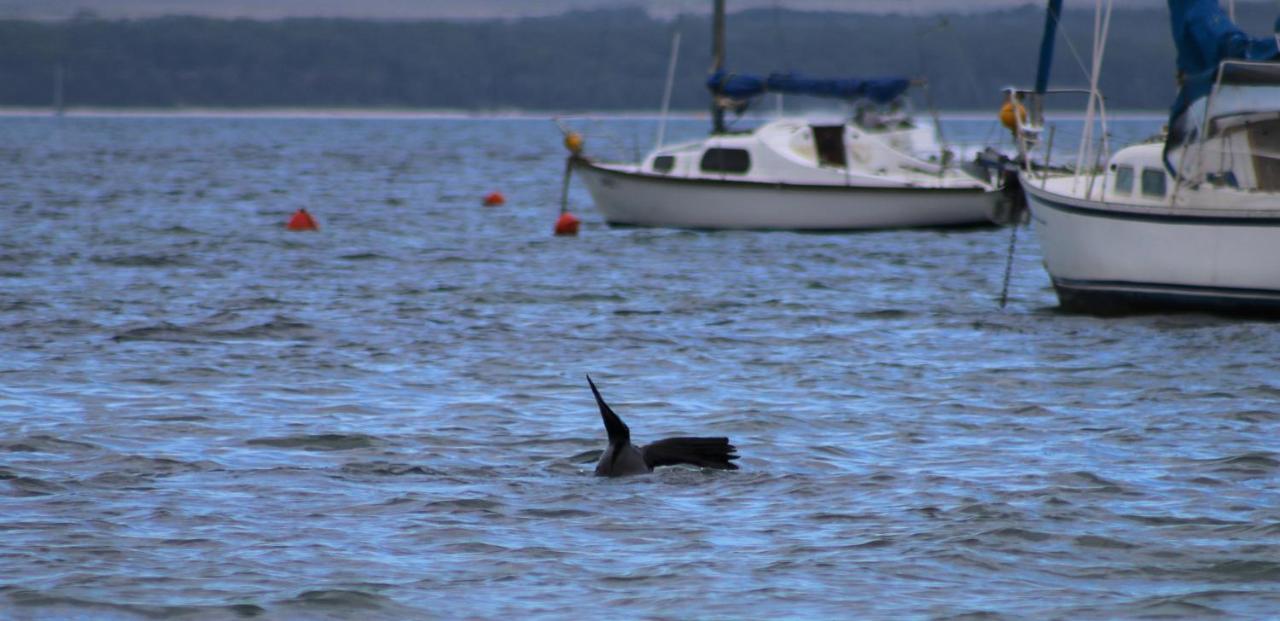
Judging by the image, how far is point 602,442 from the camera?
12.1 m

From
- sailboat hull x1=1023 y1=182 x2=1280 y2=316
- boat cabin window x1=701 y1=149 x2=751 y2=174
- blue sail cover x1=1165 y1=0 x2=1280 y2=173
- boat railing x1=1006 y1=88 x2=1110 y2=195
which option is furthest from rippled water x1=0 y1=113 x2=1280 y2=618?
boat cabin window x1=701 y1=149 x2=751 y2=174

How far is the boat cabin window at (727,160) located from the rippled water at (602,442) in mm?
5721

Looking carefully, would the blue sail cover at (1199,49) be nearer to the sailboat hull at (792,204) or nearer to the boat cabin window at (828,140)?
the sailboat hull at (792,204)

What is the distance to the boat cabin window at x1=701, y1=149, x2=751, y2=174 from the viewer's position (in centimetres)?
3089

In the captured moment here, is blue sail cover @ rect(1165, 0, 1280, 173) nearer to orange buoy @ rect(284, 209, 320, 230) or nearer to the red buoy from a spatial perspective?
the red buoy

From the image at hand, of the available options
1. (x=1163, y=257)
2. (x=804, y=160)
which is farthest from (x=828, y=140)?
(x=1163, y=257)

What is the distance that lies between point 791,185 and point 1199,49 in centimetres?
1157

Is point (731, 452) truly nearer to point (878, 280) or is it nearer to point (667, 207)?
point (878, 280)

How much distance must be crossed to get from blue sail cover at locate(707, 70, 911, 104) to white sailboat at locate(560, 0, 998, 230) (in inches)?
93.8

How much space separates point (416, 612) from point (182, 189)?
143 feet

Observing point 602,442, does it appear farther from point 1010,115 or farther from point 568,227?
point 568,227

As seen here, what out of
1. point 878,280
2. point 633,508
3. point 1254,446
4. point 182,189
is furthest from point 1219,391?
point 182,189

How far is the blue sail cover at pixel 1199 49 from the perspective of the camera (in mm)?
18109

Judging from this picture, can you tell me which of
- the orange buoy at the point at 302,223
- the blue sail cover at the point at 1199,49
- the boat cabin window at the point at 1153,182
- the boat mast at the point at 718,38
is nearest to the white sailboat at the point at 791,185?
the boat mast at the point at 718,38
